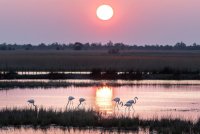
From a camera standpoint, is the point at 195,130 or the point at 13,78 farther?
the point at 13,78

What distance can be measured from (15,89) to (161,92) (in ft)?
31.8

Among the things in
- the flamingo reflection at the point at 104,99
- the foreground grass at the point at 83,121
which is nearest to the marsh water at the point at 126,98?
the flamingo reflection at the point at 104,99

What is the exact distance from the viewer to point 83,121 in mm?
20625

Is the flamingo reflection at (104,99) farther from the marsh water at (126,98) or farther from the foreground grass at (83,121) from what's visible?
the foreground grass at (83,121)

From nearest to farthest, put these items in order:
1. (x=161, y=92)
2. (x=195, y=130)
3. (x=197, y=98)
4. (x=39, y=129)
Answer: (x=195, y=130) → (x=39, y=129) → (x=197, y=98) → (x=161, y=92)

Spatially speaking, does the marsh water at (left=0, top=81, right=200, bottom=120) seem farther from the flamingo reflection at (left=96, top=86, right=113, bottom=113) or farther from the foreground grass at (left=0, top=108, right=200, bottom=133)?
the foreground grass at (left=0, top=108, right=200, bottom=133)

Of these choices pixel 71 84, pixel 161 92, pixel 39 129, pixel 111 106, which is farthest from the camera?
pixel 71 84

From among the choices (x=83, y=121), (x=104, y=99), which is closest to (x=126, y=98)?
(x=104, y=99)

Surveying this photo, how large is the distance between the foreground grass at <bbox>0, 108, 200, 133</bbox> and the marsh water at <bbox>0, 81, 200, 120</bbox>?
240 centimetres

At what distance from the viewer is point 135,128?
1997cm

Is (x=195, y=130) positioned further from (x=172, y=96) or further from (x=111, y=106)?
(x=172, y=96)

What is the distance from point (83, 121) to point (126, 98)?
11816mm

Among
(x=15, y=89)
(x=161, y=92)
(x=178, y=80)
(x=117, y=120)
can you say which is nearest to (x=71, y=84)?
(x=15, y=89)

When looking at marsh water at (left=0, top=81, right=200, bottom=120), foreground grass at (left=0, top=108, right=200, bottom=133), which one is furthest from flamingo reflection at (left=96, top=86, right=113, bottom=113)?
foreground grass at (left=0, top=108, right=200, bottom=133)
